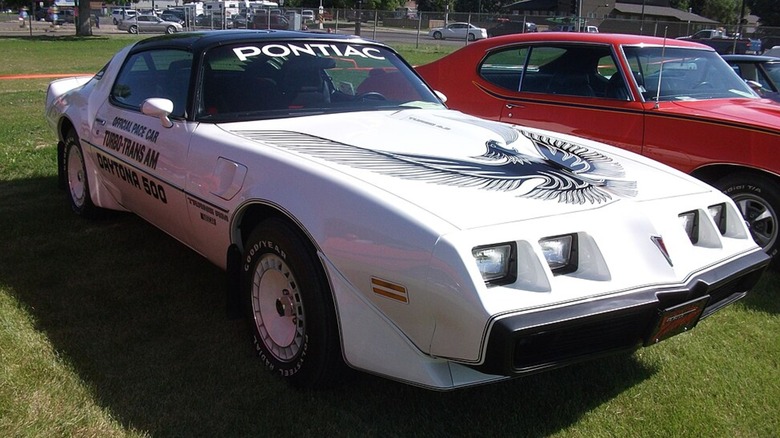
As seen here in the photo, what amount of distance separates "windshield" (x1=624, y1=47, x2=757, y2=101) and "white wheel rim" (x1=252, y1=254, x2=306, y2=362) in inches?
134

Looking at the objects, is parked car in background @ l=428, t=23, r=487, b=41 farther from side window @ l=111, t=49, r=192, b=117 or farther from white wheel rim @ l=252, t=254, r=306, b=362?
white wheel rim @ l=252, t=254, r=306, b=362

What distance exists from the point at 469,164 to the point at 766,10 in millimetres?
71053

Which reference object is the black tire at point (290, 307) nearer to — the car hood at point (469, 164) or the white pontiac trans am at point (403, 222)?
the white pontiac trans am at point (403, 222)

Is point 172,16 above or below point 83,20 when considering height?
above

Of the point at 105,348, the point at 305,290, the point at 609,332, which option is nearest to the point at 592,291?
the point at 609,332

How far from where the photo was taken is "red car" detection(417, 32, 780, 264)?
4453mm

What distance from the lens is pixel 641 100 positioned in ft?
16.4

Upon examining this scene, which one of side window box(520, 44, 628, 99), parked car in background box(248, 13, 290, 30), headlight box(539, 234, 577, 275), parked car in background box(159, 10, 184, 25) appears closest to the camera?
headlight box(539, 234, 577, 275)

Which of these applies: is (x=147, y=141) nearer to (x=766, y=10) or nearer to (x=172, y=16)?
(x=172, y=16)

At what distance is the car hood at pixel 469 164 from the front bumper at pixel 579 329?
37 centimetres

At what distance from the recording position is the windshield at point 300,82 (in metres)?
3.57

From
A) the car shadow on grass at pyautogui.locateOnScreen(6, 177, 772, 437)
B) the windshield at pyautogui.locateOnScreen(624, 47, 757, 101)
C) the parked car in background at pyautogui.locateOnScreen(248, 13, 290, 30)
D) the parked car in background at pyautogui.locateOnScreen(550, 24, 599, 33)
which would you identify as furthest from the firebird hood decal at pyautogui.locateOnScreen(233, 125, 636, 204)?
the parked car in background at pyautogui.locateOnScreen(248, 13, 290, 30)

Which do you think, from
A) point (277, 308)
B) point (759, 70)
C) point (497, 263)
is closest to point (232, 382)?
point (277, 308)

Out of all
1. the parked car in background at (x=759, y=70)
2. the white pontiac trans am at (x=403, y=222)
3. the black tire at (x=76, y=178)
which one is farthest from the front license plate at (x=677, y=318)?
the parked car in background at (x=759, y=70)
